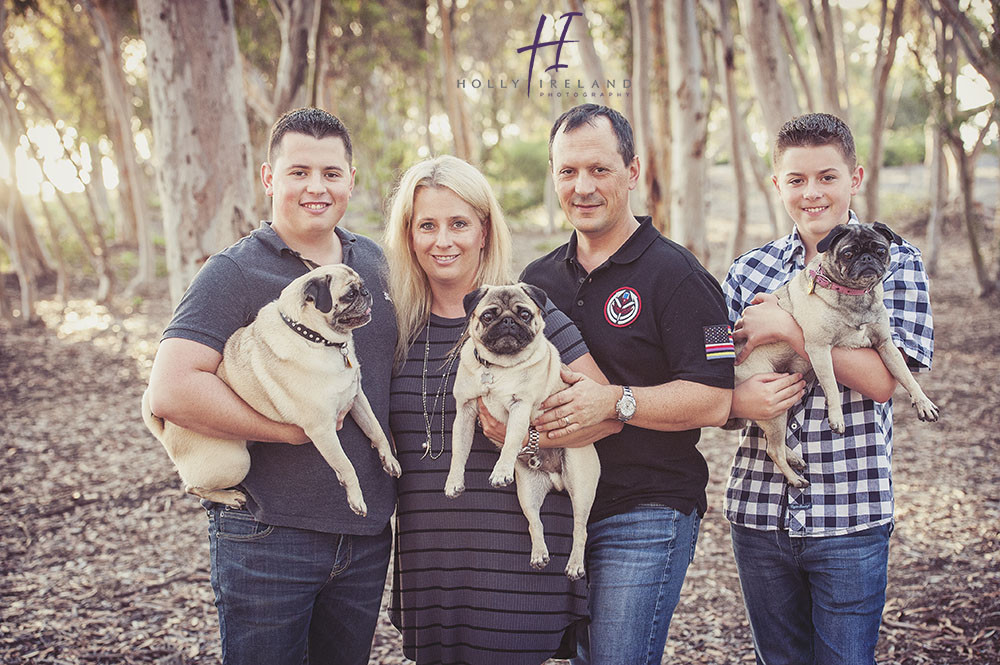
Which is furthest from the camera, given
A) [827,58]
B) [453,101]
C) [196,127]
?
[453,101]

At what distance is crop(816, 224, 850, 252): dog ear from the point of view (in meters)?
3.05

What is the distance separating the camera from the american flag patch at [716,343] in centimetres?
295

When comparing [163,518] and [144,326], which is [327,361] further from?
[144,326]

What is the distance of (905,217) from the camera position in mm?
23219

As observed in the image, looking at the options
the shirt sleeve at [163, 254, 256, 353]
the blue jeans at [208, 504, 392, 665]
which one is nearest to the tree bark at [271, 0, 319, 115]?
the shirt sleeve at [163, 254, 256, 353]

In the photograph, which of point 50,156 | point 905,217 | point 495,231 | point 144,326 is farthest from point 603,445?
point 905,217

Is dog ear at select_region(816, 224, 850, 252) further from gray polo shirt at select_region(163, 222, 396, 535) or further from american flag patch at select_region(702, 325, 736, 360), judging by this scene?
gray polo shirt at select_region(163, 222, 396, 535)

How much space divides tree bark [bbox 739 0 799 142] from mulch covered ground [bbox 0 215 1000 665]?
3845 mm

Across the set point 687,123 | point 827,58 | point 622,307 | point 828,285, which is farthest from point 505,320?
point 827,58

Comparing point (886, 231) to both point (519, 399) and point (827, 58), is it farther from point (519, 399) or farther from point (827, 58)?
point (827, 58)

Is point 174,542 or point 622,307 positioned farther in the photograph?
point 174,542

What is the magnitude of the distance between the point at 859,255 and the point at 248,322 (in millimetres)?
2589

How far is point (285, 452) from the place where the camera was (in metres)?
3.07

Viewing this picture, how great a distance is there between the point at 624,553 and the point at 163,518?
17.1ft
